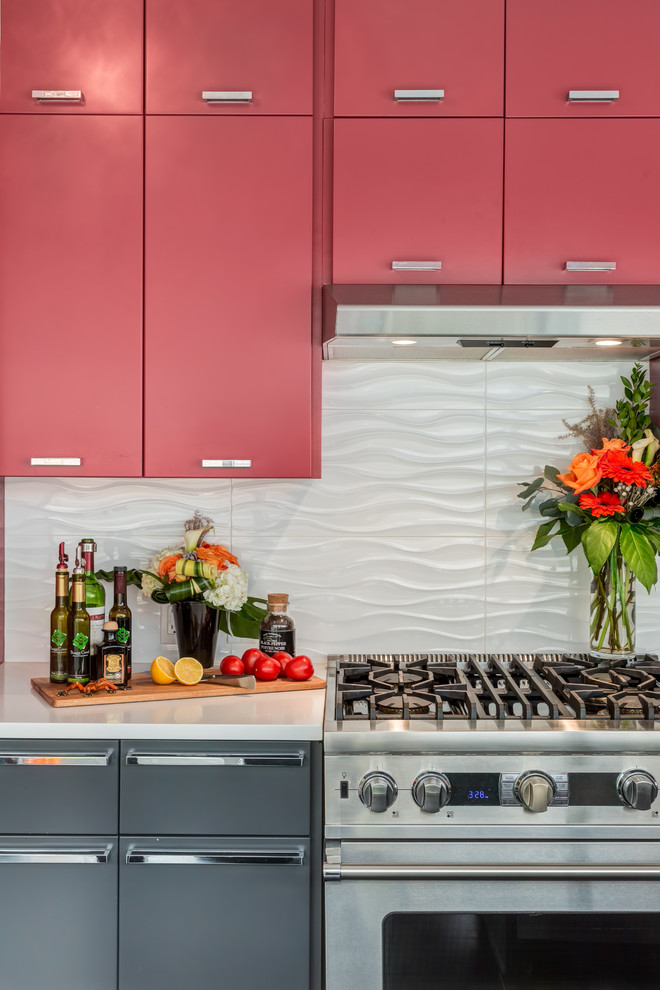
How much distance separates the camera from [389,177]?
219 cm

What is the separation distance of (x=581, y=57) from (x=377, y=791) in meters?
A: 1.82

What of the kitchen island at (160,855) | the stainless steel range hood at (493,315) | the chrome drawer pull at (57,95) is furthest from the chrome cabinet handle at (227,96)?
the kitchen island at (160,855)

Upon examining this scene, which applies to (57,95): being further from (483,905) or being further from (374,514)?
(483,905)

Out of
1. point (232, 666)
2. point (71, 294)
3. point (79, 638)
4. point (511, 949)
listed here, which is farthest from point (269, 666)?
point (71, 294)

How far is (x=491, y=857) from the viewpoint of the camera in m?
1.83

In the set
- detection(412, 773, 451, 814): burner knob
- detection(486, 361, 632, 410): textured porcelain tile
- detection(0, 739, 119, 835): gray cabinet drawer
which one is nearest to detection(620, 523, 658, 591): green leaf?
detection(486, 361, 632, 410): textured porcelain tile

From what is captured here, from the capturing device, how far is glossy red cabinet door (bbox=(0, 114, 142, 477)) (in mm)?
2193

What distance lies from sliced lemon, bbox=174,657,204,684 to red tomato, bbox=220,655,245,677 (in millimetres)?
88

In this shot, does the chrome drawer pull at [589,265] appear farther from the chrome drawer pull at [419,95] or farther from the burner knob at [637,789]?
the burner knob at [637,789]

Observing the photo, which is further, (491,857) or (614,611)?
(614,611)

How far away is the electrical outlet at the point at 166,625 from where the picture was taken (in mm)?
2480

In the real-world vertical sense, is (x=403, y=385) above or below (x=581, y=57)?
below

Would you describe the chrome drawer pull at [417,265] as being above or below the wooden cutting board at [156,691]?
above

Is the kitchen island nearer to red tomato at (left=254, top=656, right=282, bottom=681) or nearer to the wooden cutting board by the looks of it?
the wooden cutting board
